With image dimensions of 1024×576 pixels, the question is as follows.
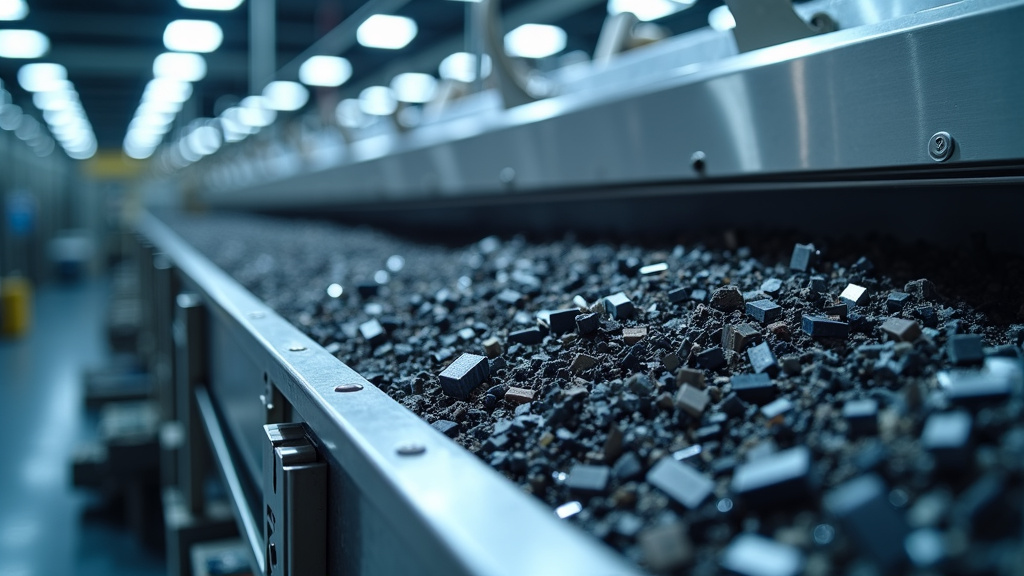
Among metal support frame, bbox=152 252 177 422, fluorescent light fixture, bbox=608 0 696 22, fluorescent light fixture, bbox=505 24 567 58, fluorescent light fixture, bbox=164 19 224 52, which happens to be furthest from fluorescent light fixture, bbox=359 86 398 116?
metal support frame, bbox=152 252 177 422

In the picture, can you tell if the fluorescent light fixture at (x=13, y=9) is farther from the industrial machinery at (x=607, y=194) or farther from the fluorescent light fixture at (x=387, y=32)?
the industrial machinery at (x=607, y=194)

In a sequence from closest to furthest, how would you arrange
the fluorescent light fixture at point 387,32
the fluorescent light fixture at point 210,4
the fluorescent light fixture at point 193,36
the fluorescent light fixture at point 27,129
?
the fluorescent light fixture at point 210,4 < the fluorescent light fixture at point 387,32 < the fluorescent light fixture at point 193,36 < the fluorescent light fixture at point 27,129

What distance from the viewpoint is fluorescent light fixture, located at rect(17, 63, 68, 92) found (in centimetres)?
1171

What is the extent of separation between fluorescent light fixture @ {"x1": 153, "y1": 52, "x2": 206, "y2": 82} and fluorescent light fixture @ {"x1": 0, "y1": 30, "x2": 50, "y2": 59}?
1508 mm

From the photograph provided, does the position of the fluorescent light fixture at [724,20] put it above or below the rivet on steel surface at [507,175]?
above

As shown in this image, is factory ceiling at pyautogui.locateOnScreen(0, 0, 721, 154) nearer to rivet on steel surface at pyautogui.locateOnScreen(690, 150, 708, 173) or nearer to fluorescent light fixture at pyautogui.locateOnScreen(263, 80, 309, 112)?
fluorescent light fixture at pyautogui.locateOnScreen(263, 80, 309, 112)

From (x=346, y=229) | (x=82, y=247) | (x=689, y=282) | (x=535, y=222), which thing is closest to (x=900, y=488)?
(x=689, y=282)

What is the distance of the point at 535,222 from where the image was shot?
2.07 metres

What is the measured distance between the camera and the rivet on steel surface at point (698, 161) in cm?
126

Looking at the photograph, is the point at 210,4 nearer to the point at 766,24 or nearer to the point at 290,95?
the point at 290,95

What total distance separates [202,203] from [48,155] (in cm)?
1470

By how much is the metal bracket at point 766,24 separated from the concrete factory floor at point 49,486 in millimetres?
3038

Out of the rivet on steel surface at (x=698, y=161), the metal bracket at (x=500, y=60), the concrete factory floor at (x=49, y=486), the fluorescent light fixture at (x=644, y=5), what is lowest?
the concrete factory floor at (x=49, y=486)

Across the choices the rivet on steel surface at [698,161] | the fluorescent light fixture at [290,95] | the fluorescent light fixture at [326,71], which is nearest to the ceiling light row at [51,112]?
the fluorescent light fixture at [290,95]
